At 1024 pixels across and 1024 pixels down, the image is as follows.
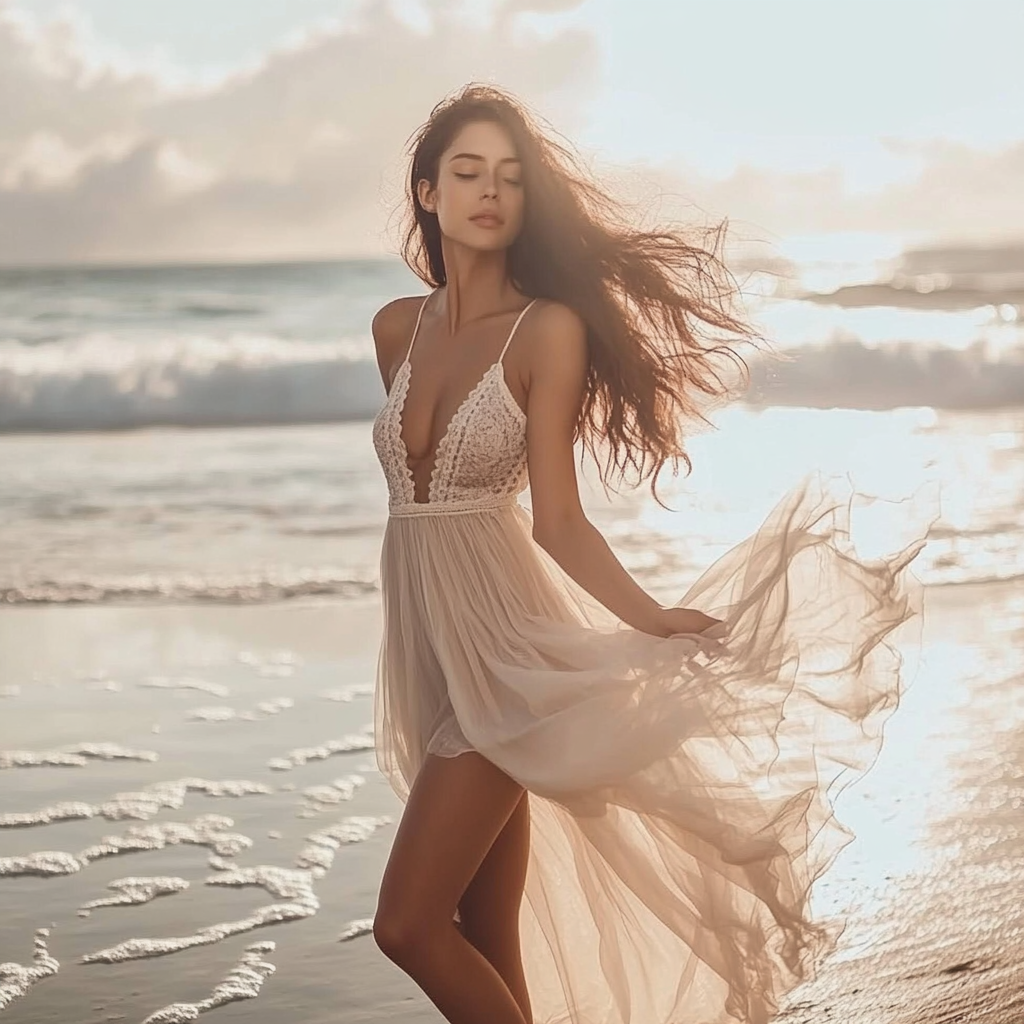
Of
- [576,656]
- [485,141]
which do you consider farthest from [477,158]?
[576,656]

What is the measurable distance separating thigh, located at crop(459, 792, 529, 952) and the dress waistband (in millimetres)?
518

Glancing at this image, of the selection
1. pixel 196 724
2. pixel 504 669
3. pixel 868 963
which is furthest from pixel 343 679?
pixel 504 669

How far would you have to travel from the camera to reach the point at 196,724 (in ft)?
18.1

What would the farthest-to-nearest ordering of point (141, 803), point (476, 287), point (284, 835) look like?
point (141, 803) < point (284, 835) < point (476, 287)

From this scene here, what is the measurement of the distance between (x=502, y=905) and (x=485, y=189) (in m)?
1.27

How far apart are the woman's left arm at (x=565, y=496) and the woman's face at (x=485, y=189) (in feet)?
0.87

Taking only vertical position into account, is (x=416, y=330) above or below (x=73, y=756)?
above

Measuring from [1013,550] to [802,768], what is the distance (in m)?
6.05

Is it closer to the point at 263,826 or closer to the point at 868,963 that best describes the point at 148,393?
the point at 263,826

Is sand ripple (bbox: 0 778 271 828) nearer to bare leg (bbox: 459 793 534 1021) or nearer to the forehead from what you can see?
bare leg (bbox: 459 793 534 1021)

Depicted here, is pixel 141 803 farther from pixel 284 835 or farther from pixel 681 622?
pixel 681 622

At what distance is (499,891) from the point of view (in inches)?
116

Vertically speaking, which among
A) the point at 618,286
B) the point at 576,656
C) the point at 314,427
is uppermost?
the point at 314,427

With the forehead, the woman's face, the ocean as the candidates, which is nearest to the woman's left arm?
the woman's face
